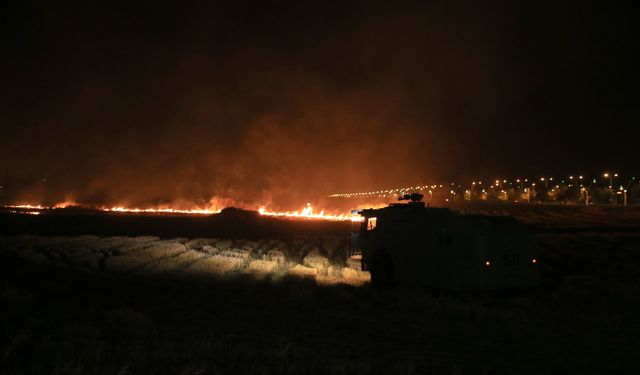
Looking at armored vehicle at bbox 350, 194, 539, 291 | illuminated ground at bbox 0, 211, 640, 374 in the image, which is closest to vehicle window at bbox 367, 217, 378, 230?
armored vehicle at bbox 350, 194, 539, 291

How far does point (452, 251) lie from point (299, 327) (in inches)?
199

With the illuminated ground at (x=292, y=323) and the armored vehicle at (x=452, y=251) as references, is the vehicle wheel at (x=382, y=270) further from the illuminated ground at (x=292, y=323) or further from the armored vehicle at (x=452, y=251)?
the illuminated ground at (x=292, y=323)

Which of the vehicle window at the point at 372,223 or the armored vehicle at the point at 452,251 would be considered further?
the vehicle window at the point at 372,223

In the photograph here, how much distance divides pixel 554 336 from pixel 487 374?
333 cm

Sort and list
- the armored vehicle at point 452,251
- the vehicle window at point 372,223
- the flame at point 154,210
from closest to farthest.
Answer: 1. the armored vehicle at point 452,251
2. the vehicle window at point 372,223
3. the flame at point 154,210

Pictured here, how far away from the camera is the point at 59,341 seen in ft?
30.4

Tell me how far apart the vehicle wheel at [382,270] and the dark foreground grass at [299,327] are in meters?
0.55

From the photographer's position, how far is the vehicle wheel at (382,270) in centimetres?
1727

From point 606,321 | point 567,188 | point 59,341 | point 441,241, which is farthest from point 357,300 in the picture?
point 567,188

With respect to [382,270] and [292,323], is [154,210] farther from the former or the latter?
[292,323]

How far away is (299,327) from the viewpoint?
11.9m

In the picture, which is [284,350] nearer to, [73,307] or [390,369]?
[390,369]

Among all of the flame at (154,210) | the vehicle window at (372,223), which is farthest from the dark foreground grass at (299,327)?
the flame at (154,210)

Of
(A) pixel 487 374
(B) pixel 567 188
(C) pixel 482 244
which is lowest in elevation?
(A) pixel 487 374
